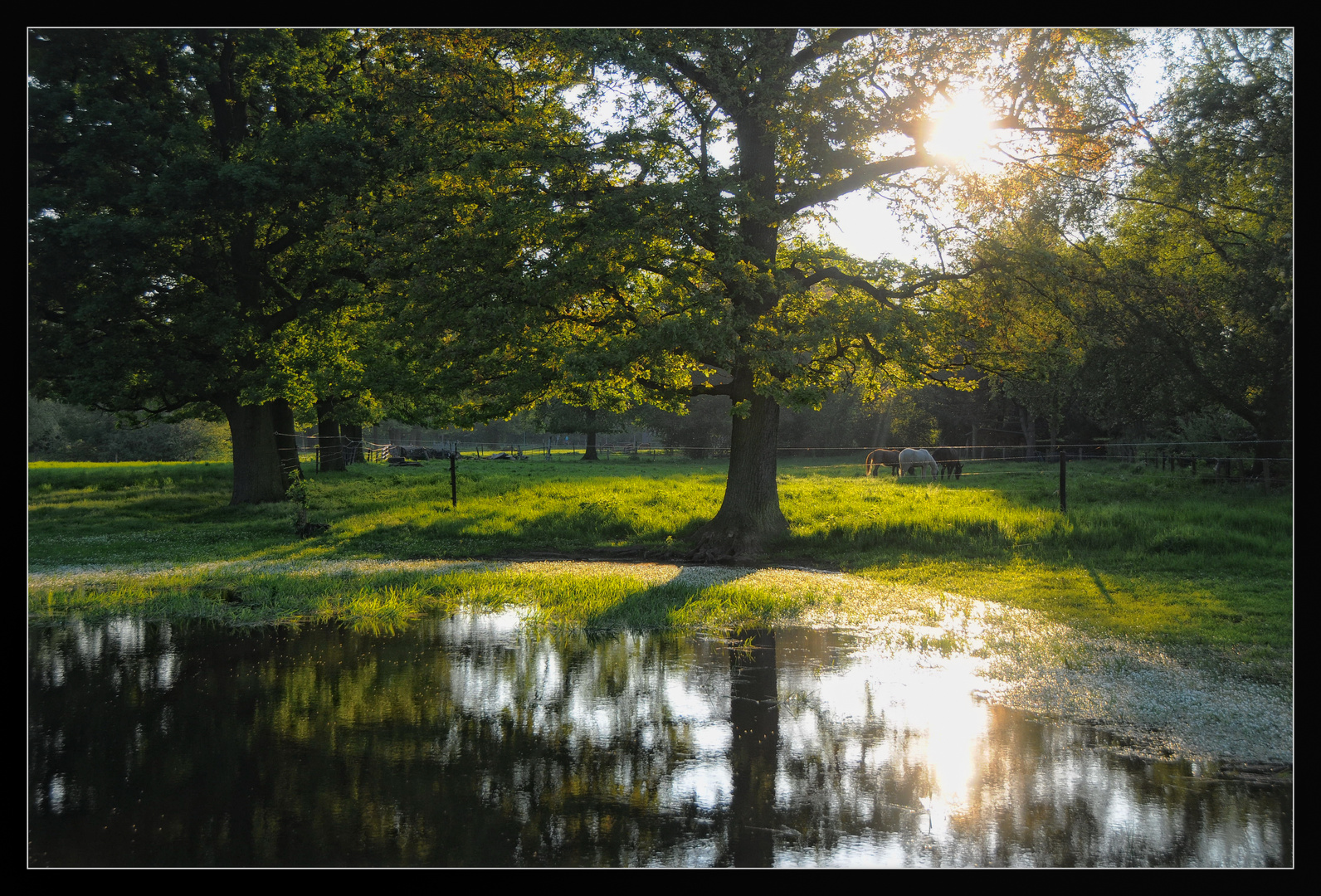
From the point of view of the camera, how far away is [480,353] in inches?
590

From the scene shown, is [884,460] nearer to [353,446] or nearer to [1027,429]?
[1027,429]

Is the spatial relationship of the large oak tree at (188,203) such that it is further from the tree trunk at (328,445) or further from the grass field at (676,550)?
the tree trunk at (328,445)

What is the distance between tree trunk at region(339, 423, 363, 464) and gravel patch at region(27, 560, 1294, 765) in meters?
29.8

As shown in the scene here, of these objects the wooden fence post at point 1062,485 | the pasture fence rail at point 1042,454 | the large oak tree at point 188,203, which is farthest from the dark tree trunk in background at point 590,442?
the wooden fence post at point 1062,485

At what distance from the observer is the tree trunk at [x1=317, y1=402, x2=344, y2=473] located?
3544cm

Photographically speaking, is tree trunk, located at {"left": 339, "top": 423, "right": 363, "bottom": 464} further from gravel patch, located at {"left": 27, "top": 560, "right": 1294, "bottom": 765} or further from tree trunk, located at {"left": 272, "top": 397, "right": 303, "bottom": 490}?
gravel patch, located at {"left": 27, "top": 560, "right": 1294, "bottom": 765}

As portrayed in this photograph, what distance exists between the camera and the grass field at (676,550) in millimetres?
9680

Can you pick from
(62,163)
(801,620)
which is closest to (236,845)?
(801,620)

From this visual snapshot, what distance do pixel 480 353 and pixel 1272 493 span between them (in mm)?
16240

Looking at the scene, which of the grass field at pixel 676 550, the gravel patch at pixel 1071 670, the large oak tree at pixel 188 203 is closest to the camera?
the gravel patch at pixel 1071 670

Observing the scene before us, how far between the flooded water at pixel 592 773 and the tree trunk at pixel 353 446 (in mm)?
35329
